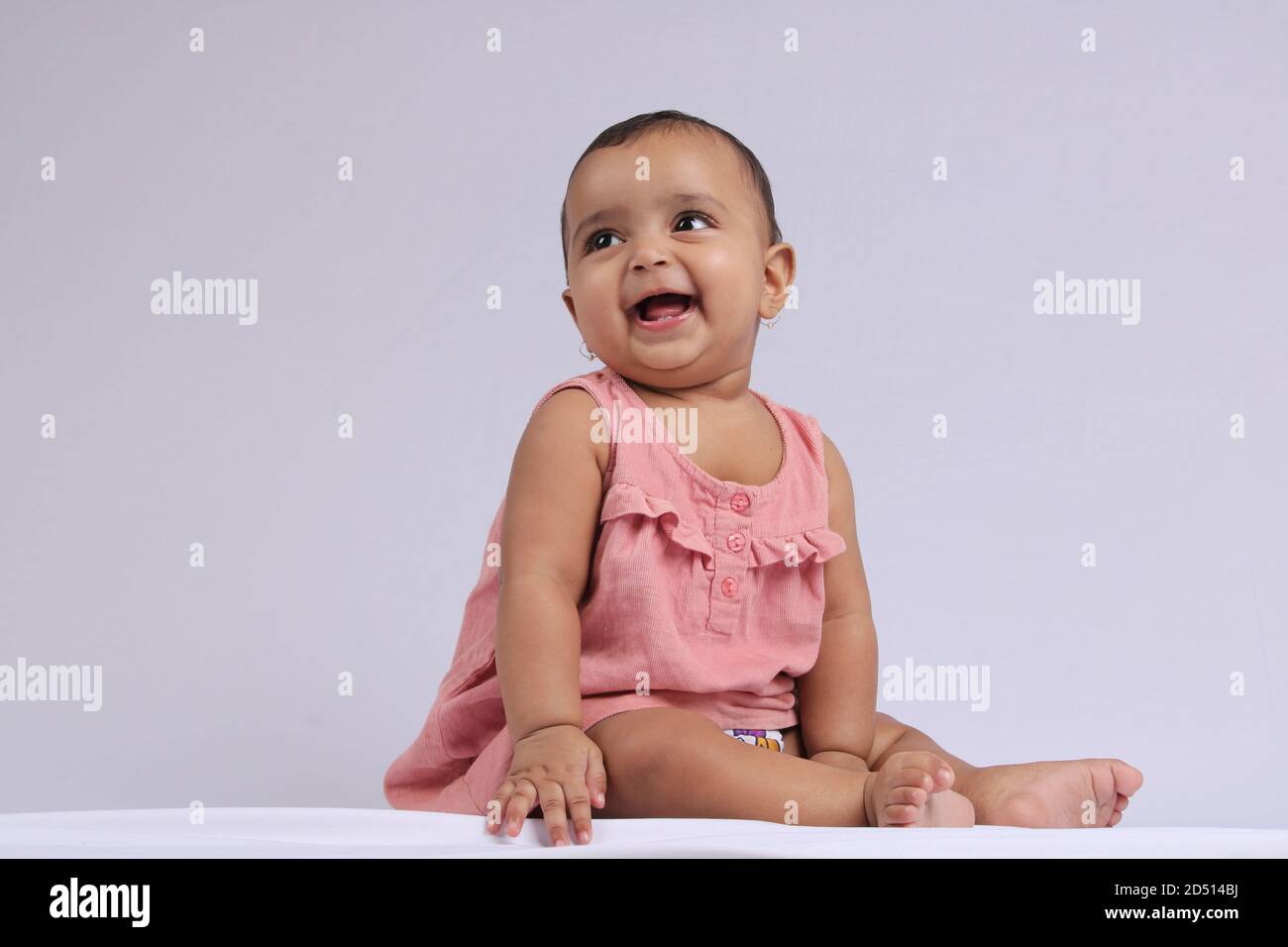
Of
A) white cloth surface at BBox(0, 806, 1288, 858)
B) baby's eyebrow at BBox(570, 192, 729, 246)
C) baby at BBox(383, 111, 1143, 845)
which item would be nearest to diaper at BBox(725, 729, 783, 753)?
baby at BBox(383, 111, 1143, 845)

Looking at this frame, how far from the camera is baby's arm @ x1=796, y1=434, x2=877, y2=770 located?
1387 mm

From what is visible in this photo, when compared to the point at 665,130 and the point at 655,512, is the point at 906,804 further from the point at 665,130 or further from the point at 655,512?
the point at 665,130

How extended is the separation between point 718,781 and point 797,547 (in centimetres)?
30

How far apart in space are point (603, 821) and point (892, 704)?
1095 mm

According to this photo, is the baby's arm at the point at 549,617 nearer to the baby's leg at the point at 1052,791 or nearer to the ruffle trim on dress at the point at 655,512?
the ruffle trim on dress at the point at 655,512

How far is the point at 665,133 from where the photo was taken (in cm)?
135

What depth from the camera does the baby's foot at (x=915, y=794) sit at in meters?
1.06

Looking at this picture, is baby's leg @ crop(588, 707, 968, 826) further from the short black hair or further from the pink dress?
the short black hair

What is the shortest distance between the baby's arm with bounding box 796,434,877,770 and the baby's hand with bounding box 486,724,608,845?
297 mm

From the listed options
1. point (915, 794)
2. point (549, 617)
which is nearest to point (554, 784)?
point (549, 617)
